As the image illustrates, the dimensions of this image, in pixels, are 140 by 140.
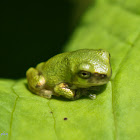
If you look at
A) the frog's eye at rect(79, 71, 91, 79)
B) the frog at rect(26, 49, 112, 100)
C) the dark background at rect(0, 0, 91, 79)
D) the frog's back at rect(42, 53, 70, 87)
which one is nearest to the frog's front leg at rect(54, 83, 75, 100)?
the frog at rect(26, 49, 112, 100)

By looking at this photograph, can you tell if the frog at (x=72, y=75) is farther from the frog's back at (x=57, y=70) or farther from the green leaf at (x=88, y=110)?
the green leaf at (x=88, y=110)

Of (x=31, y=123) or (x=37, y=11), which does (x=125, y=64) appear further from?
(x=37, y=11)

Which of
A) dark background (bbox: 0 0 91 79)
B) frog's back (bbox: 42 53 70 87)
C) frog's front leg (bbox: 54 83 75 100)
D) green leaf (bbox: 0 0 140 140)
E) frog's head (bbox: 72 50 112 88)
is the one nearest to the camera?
green leaf (bbox: 0 0 140 140)

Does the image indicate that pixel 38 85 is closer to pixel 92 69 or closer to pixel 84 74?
pixel 84 74

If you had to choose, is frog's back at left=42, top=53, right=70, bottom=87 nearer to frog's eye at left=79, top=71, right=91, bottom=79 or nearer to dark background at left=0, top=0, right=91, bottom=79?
frog's eye at left=79, top=71, right=91, bottom=79

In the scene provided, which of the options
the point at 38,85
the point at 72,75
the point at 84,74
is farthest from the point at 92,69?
the point at 38,85

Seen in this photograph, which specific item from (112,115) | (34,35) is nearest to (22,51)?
(34,35)

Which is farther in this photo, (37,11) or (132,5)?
(37,11)
